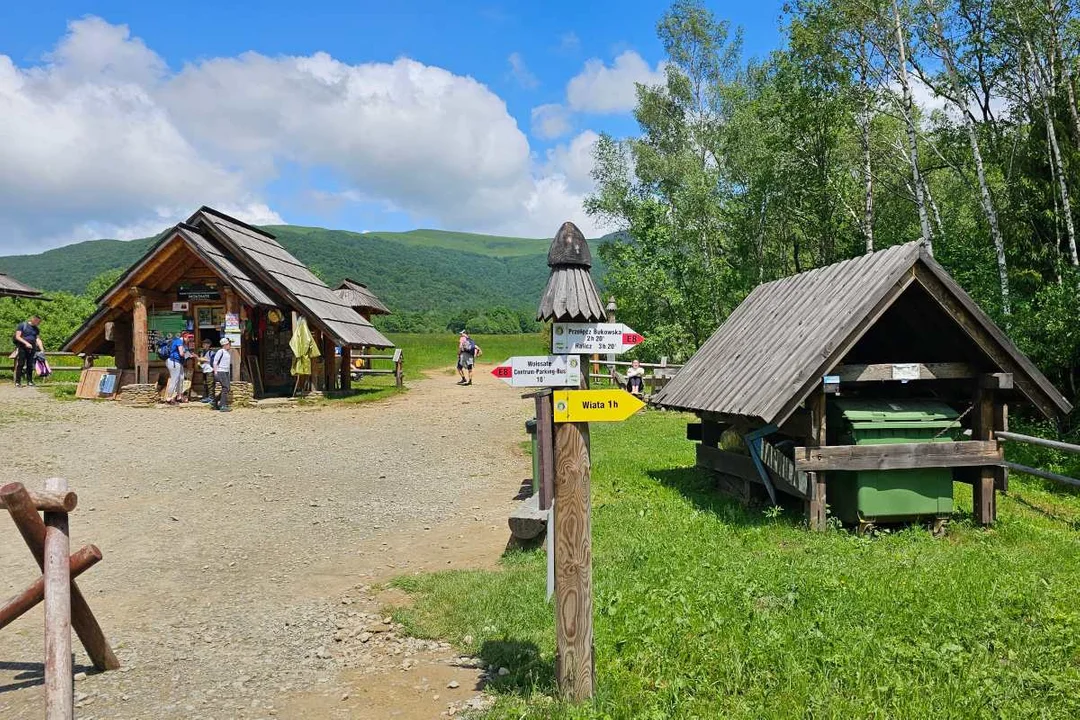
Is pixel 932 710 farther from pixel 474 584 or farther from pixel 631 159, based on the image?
pixel 631 159

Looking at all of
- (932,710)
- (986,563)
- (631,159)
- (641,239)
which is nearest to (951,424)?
(986,563)

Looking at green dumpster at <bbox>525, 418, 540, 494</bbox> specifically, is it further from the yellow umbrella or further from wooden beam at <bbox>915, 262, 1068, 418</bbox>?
the yellow umbrella

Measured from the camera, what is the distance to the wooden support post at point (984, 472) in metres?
8.03

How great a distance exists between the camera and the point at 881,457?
769 centimetres

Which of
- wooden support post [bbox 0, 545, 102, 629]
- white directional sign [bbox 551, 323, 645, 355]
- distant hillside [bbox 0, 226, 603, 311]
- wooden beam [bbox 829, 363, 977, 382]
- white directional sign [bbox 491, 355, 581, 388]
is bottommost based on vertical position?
wooden support post [bbox 0, 545, 102, 629]

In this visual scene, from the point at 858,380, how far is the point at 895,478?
110 cm

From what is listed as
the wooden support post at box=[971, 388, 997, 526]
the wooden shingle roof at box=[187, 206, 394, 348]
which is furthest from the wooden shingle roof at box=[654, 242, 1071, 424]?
the wooden shingle roof at box=[187, 206, 394, 348]

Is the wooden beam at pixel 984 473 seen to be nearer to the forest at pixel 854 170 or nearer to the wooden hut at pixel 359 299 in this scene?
the forest at pixel 854 170

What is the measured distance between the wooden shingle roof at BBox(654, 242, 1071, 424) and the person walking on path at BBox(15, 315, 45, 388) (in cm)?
2183

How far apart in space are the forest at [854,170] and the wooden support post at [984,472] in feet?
24.5

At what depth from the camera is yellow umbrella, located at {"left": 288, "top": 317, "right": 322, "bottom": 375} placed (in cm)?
2066

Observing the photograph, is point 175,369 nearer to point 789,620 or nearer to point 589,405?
point 589,405

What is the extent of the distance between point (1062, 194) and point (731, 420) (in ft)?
39.2

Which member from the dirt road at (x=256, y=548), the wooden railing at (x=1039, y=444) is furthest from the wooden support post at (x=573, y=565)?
the wooden railing at (x=1039, y=444)
